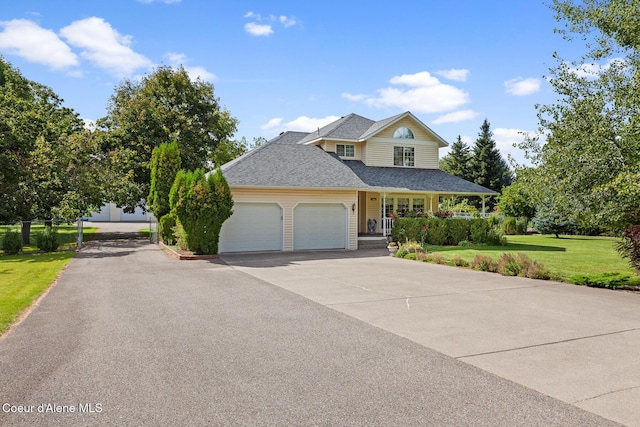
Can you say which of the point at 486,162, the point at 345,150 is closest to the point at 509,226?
the point at 345,150

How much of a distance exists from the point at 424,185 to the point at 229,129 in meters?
21.7

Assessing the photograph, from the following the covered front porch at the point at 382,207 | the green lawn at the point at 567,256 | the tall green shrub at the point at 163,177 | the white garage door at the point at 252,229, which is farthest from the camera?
the covered front porch at the point at 382,207

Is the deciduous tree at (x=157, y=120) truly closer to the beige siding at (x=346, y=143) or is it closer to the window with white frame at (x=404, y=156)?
the beige siding at (x=346, y=143)

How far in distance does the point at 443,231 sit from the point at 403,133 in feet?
24.7

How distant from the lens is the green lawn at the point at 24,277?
872cm

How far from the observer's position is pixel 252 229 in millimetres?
20688

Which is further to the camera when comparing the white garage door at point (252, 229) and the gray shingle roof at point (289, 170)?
the gray shingle roof at point (289, 170)

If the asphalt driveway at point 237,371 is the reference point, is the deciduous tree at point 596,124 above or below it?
above

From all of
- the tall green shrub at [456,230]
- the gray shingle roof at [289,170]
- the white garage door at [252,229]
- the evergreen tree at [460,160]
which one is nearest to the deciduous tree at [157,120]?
the gray shingle roof at [289,170]

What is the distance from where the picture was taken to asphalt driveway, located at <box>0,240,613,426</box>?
4172 millimetres

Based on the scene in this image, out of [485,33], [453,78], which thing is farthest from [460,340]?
[453,78]

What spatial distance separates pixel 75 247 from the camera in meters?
21.9

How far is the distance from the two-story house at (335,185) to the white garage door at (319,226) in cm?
5

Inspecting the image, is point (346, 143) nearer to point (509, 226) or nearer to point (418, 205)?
point (418, 205)
